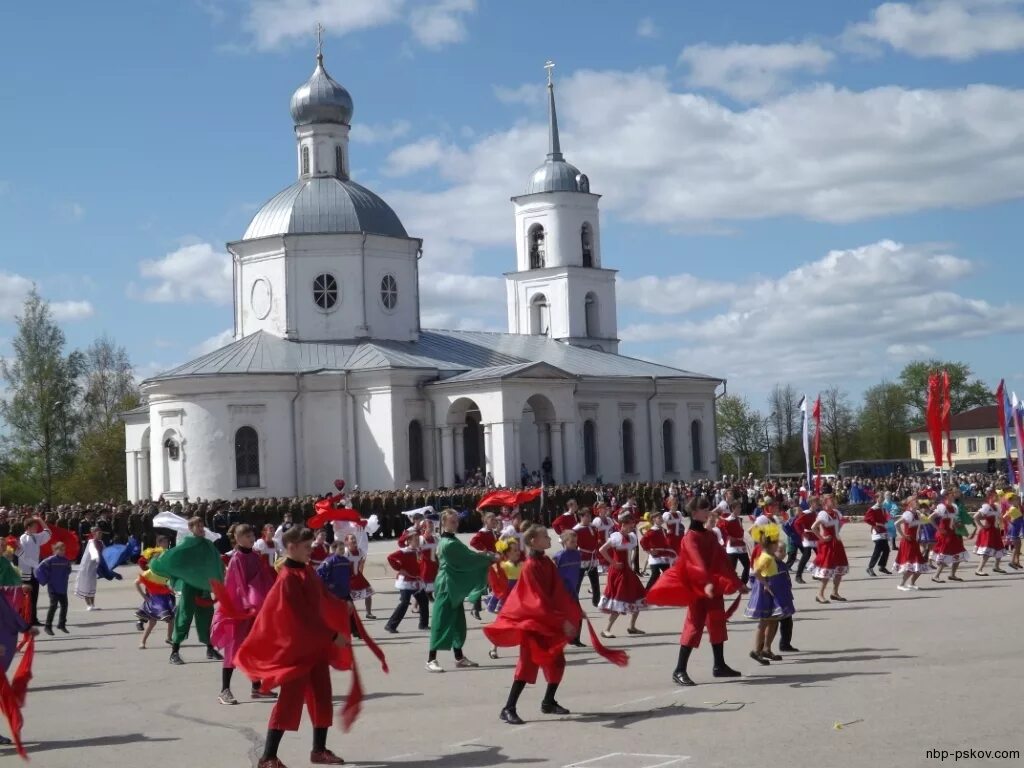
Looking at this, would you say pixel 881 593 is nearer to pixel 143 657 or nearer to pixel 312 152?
pixel 143 657

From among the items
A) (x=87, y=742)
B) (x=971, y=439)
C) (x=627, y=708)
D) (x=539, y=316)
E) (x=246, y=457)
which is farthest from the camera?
(x=971, y=439)

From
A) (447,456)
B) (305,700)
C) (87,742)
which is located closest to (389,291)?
Answer: (447,456)

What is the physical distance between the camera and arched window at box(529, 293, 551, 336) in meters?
65.5

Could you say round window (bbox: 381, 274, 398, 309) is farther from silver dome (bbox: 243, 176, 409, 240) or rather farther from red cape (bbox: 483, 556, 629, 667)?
red cape (bbox: 483, 556, 629, 667)

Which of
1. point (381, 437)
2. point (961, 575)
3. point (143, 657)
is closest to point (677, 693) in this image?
point (143, 657)

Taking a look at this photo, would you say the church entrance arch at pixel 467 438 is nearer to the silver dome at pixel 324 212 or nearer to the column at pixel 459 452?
the column at pixel 459 452

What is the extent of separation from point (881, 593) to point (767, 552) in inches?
311

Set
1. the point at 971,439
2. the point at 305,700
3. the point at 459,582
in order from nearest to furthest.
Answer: the point at 305,700
the point at 459,582
the point at 971,439

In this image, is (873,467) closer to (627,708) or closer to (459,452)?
(459,452)

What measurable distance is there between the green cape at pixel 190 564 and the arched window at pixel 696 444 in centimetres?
4854

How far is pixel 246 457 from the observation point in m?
49.4

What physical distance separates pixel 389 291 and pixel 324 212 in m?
3.85

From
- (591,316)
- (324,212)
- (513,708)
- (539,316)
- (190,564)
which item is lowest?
(513,708)

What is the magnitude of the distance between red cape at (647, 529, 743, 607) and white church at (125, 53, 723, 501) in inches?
1427
